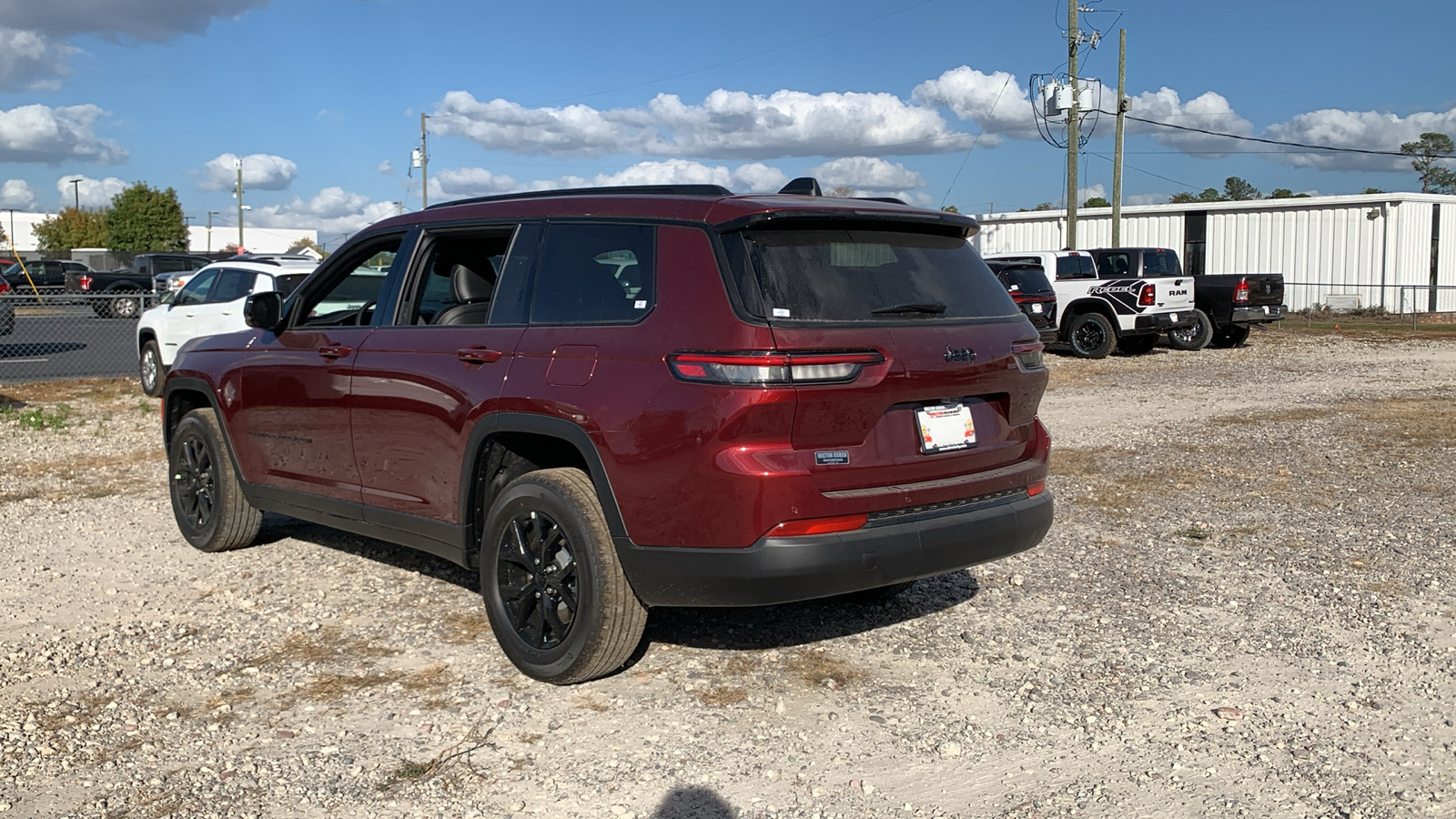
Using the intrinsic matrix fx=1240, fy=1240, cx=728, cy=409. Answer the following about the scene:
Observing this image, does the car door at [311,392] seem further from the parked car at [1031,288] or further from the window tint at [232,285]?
the parked car at [1031,288]

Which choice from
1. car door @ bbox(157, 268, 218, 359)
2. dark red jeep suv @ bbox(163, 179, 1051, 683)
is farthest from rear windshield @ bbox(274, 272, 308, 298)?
dark red jeep suv @ bbox(163, 179, 1051, 683)

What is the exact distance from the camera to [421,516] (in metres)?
5.19

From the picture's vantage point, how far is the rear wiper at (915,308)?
434cm

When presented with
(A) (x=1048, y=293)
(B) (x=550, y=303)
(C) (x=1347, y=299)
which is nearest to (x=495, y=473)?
(B) (x=550, y=303)

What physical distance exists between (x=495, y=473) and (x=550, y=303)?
0.74 meters

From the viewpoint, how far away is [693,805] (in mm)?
3619

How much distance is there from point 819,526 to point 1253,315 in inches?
774

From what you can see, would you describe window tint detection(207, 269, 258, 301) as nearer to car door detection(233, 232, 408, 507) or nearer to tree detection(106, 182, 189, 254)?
car door detection(233, 232, 408, 507)

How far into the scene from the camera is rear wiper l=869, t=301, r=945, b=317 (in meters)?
4.34

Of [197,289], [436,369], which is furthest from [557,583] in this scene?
[197,289]

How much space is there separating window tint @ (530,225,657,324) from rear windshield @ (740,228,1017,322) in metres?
0.44

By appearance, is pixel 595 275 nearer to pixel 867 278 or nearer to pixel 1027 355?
pixel 867 278

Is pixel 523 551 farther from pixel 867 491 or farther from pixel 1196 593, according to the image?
pixel 1196 593

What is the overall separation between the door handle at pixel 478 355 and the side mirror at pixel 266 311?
1.61m
